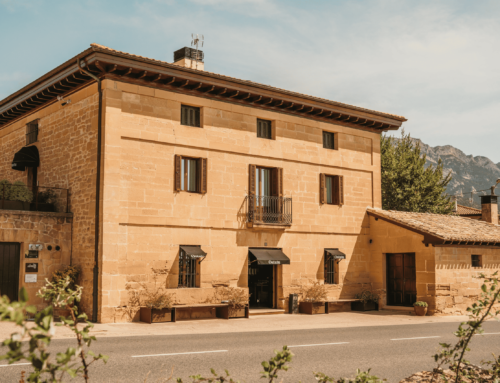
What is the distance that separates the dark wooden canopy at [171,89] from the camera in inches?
678

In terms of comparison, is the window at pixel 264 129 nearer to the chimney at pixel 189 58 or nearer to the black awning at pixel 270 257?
the chimney at pixel 189 58

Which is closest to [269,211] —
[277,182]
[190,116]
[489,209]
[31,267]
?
[277,182]

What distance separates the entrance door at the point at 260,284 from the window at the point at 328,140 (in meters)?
5.95

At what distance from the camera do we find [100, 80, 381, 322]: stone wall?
17.2 metres

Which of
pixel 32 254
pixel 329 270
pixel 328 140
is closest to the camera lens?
pixel 32 254

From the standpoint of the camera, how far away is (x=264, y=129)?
21.3 meters

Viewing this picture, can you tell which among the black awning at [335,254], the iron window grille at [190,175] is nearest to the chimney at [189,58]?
the iron window grille at [190,175]

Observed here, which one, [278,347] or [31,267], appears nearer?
[278,347]

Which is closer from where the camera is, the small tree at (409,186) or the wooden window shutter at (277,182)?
the wooden window shutter at (277,182)

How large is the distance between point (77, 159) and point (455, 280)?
49.5 feet

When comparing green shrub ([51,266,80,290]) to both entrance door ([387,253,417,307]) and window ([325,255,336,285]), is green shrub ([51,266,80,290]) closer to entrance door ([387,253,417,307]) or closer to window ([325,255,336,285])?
window ([325,255,336,285])

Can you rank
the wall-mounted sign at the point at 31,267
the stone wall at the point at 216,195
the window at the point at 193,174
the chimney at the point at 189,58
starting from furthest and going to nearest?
the chimney at the point at 189,58 < the window at the point at 193,174 < the stone wall at the point at 216,195 < the wall-mounted sign at the point at 31,267

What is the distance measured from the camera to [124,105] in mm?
17609

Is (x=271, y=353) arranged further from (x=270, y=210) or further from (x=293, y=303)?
(x=270, y=210)
